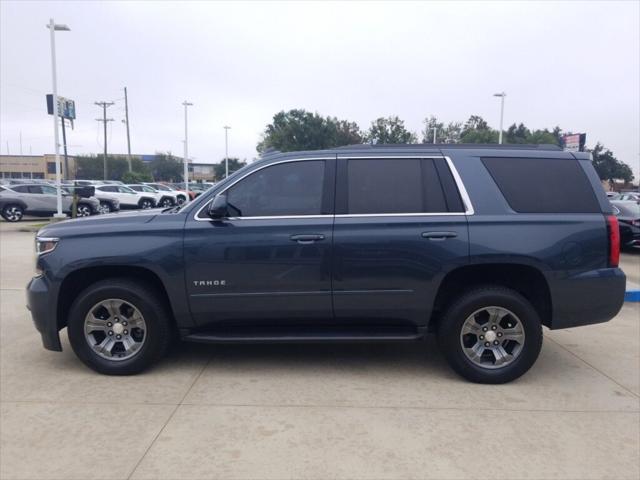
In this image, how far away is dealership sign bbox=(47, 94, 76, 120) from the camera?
20.1 meters

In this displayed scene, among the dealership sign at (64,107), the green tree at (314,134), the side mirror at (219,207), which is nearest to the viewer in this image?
the side mirror at (219,207)

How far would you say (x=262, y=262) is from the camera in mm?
4328

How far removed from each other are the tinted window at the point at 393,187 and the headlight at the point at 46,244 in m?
2.50

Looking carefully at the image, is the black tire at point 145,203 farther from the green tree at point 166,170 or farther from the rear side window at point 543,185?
the green tree at point 166,170

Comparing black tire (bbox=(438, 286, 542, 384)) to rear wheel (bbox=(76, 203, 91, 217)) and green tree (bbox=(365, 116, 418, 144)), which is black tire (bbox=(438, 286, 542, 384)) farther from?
green tree (bbox=(365, 116, 418, 144))

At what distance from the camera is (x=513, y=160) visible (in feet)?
14.9

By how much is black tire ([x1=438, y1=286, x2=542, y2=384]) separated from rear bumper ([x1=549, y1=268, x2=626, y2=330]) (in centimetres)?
23

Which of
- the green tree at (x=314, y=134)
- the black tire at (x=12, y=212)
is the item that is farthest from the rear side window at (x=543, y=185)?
the green tree at (x=314, y=134)

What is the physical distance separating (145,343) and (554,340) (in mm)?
4245

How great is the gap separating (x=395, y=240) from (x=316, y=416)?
1.51 metres

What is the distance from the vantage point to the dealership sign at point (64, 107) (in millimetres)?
20141

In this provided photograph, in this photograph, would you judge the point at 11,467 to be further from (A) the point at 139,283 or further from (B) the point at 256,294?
(B) the point at 256,294

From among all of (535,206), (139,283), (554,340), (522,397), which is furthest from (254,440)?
(554,340)

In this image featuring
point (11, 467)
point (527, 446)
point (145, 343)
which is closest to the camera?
point (11, 467)
